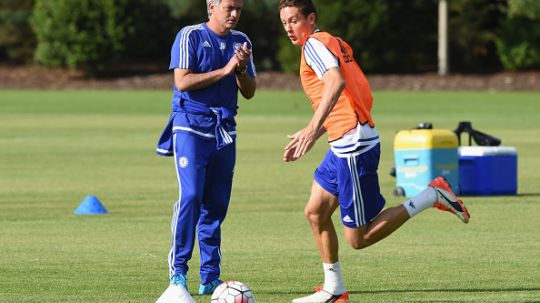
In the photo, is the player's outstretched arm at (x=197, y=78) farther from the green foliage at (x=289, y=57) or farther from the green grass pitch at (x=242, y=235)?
the green foliage at (x=289, y=57)

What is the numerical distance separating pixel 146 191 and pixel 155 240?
5162 mm

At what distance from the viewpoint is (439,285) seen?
33.0ft

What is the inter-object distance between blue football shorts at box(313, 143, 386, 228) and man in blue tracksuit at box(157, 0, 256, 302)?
0.98 m

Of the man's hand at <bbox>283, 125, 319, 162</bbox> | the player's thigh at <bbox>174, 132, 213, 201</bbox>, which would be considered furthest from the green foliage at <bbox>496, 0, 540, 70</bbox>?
the man's hand at <bbox>283, 125, 319, 162</bbox>

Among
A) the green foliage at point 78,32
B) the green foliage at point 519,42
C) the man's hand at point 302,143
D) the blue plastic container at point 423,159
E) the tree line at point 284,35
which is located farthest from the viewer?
the green foliage at point 78,32

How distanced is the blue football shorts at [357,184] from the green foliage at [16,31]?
64355 millimetres

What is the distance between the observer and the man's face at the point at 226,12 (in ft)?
31.4

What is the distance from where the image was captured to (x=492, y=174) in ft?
57.4

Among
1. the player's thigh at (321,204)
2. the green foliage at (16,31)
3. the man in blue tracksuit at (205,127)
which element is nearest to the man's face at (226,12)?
the man in blue tracksuit at (205,127)

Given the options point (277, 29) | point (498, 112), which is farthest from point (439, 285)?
point (277, 29)

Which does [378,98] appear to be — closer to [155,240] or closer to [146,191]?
[146,191]

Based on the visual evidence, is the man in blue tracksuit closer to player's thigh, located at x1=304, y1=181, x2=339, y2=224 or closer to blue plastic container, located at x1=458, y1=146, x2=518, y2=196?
player's thigh, located at x1=304, y1=181, x2=339, y2=224

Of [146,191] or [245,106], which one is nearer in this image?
[146,191]

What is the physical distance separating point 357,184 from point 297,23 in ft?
4.01
